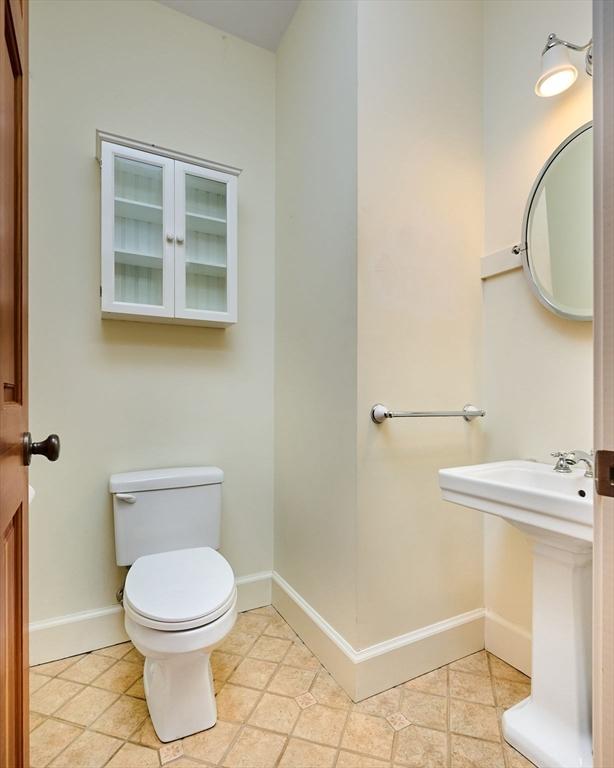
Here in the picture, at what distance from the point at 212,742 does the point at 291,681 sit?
0.34 m

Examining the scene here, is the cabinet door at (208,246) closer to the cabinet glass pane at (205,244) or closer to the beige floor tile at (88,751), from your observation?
the cabinet glass pane at (205,244)

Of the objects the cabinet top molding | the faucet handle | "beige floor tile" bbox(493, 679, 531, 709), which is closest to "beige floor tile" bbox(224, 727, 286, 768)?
"beige floor tile" bbox(493, 679, 531, 709)

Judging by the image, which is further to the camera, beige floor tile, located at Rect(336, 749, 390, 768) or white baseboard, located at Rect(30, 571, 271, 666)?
white baseboard, located at Rect(30, 571, 271, 666)

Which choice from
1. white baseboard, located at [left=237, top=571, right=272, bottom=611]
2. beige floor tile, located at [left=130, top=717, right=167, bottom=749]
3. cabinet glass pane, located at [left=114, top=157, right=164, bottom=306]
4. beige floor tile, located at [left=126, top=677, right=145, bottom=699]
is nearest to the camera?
beige floor tile, located at [left=130, top=717, right=167, bottom=749]

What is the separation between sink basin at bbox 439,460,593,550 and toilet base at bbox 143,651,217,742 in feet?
3.11

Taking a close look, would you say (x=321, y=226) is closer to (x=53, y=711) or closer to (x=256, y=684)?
(x=256, y=684)

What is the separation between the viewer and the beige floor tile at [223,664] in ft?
5.07

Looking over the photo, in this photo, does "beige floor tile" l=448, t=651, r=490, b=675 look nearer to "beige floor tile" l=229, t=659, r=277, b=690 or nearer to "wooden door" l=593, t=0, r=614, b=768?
"beige floor tile" l=229, t=659, r=277, b=690

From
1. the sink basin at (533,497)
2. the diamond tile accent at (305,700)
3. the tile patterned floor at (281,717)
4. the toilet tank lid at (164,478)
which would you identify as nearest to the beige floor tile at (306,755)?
the tile patterned floor at (281,717)

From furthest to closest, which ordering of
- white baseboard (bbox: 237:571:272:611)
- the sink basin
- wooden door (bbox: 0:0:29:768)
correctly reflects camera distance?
white baseboard (bbox: 237:571:272:611), the sink basin, wooden door (bbox: 0:0:29:768)

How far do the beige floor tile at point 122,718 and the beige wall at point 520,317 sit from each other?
1353 mm

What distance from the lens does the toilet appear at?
1208 millimetres

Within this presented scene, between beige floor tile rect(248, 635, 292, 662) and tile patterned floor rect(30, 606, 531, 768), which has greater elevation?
tile patterned floor rect(30, 606, 531, 768)

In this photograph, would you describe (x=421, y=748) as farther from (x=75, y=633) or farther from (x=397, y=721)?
(x=75, y=633)
